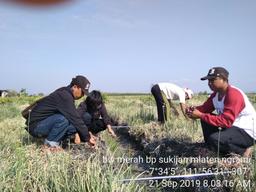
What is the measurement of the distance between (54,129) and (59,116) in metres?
0.17

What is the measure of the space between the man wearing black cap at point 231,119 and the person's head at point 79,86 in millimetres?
1402

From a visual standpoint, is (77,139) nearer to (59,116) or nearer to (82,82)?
(59,116)

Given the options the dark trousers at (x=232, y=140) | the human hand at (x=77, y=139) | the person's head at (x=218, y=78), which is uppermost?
the person's head at (x=218, y=78)

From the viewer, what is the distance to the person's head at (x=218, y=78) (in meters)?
3.86

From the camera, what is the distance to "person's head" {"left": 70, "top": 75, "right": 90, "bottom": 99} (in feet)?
14.5

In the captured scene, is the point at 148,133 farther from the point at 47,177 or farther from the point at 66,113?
the point at 47,177

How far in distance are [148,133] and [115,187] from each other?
3540 millimetres

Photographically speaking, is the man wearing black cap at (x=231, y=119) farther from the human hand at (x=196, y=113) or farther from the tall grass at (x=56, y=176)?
the tall grass at (x=56, y=176)

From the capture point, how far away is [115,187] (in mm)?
2430

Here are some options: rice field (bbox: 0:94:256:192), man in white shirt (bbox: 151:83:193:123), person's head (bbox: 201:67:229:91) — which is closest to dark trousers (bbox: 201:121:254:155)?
rice field (bbox: 0:94:256:192)

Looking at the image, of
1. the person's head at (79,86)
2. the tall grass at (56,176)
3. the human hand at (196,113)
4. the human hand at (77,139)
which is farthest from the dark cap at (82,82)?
the tall grass at (56,176)

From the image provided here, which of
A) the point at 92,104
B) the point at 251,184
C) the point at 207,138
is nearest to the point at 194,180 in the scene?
the point at 251,184

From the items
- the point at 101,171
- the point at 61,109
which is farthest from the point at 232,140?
the point at 61,109

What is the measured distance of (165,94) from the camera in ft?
22.3
